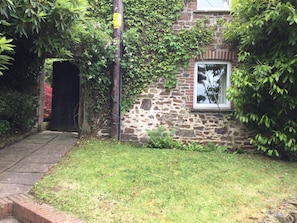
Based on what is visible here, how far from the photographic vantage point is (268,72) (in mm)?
5625

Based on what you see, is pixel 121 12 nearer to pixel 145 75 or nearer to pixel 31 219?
pixel 145 75

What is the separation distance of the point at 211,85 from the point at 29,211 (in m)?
5.36

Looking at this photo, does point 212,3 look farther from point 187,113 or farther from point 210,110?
point 187,113

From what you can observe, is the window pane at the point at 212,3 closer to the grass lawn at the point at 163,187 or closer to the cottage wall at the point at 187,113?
the cottage wall at the point at 187,113

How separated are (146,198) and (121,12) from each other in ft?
16.0

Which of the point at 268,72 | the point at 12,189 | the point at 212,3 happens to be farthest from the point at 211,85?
the point at 12,189

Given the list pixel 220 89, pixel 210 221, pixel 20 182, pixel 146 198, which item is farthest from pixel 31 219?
pixel 220 89

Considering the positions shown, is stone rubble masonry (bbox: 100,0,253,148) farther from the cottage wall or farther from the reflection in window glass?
the reflection in window glass

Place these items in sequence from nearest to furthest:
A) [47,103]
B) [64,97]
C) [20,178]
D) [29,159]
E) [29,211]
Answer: [29,211], [20,178], [29,159], [64,97], [47,103]

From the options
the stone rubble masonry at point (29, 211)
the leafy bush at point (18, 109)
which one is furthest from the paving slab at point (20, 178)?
the leafy bush at point (18, 109)

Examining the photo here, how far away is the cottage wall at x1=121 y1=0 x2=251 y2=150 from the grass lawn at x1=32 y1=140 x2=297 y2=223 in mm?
1266

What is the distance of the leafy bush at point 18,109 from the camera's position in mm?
6498

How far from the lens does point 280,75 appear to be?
18.2 ft

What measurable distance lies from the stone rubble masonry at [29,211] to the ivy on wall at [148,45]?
12.4ft
